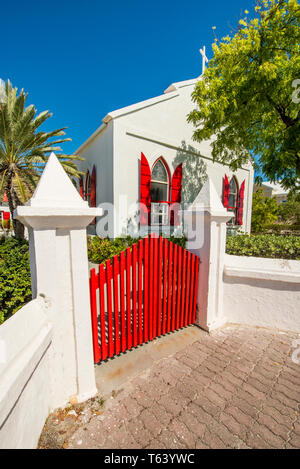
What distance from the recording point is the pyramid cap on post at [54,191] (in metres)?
1.76

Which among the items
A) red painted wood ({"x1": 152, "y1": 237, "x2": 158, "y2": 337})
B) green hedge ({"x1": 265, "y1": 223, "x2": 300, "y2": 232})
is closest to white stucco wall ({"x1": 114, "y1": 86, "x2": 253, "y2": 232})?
red painted wood ({"x1": 152, "y1": 237, "x2": 158, "y2": 337})

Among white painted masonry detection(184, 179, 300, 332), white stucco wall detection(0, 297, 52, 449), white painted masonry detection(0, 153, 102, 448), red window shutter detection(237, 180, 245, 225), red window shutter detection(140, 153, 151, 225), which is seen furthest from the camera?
red window shutter detection(237, 180, 245, 225)

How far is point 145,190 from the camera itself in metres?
7.35

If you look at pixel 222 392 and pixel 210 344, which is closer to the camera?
pixel 222 392

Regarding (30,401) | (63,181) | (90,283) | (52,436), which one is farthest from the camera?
(90,283)

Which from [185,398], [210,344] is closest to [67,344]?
[185,398]

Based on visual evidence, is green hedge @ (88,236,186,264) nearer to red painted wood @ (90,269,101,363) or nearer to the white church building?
the white church building

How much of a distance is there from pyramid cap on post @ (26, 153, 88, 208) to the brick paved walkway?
202 cm

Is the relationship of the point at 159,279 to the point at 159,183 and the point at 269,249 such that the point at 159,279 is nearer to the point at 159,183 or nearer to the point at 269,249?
the point at 269,249

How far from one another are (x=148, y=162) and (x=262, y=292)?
5.87 metres

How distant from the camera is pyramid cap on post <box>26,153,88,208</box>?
1758 millimetres

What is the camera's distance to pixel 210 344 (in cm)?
299

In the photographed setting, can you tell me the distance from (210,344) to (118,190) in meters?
5.41
